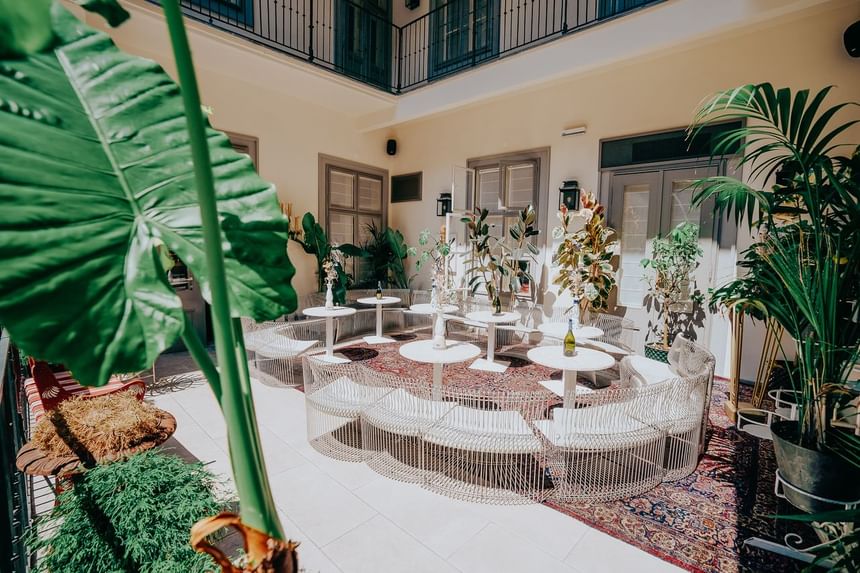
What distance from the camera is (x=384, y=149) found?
28.0 ft

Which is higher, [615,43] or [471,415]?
[615,43]

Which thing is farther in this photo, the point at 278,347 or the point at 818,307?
the point at 278,347

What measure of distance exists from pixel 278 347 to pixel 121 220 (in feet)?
13.8

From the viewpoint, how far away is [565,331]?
5008 mm

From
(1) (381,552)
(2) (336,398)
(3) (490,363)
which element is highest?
(2) (336,398)

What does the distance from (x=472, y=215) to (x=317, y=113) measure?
3279mm

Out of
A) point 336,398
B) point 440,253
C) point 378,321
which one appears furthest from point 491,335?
point 336,398

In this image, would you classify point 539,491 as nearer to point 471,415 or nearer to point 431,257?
point 471,415

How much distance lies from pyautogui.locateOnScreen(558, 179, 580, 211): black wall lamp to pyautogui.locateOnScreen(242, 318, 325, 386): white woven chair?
4045 mm

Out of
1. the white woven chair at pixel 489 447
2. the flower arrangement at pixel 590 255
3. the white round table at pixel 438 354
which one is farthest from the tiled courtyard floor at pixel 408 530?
the flower arrangement at pixel 590 255

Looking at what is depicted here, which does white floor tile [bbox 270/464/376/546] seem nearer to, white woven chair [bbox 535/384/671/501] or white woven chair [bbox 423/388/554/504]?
white woven chair [bbox 423/388/554/504]

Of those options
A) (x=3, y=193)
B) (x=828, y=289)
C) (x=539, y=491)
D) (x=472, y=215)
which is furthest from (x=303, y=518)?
(x=472, y=215)

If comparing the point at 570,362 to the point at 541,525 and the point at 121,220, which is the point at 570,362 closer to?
the point at 541,525

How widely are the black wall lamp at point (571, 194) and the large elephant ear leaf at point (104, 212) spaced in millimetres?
6003
